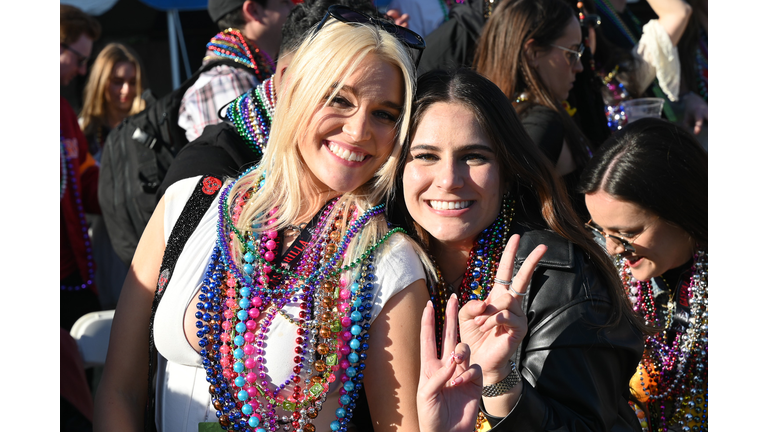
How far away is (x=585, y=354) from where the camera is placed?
1930 mm

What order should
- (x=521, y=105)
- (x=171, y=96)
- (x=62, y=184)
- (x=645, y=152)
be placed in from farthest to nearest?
1. (x=62, y=184)
2. (x=171, y=96)
3. (x=521, y=105)
4. (x=645, y=152)

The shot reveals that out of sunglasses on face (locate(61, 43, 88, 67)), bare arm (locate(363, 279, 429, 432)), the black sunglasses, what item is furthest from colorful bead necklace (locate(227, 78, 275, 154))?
sunglasses on face (locate(61, 43, 88, 67))

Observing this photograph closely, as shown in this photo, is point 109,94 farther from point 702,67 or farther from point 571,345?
point 571,345

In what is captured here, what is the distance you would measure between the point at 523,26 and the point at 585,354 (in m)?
1.81

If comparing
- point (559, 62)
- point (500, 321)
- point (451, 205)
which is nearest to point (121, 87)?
Result: point (559, 62)

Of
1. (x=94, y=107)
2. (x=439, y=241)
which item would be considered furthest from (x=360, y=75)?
(x=94, y=107)

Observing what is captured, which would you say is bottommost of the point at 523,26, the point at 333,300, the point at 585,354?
the point at 585,354

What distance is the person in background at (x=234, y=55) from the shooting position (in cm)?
335

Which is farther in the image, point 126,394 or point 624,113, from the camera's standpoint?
point 624,113

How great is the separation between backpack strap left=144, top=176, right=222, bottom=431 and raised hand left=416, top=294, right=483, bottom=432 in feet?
2.82

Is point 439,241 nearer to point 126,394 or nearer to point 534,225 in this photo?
point 534,225

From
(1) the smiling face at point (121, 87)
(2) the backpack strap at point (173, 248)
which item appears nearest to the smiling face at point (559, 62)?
(2) the backpack strap at point (173, 248)

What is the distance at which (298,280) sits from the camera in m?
1.97

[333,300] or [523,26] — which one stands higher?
[523,26]
